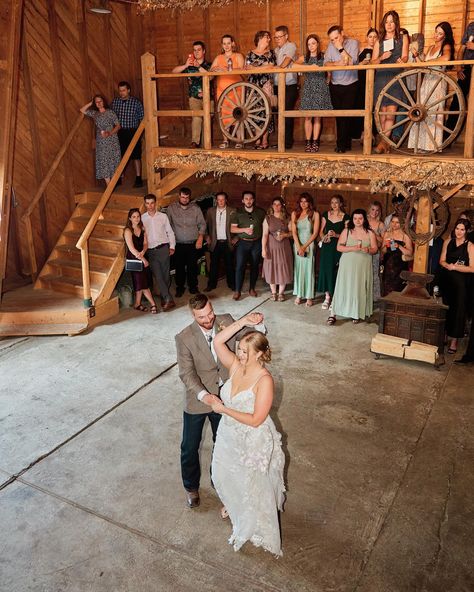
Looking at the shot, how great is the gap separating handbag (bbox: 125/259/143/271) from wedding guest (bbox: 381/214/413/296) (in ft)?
11.5

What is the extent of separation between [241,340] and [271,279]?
5.48 metres

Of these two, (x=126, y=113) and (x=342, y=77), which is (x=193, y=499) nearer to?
(x=342, y=77)

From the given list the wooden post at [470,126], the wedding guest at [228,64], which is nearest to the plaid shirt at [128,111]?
the wedding guest at [228,64]

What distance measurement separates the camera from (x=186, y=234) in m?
9.13

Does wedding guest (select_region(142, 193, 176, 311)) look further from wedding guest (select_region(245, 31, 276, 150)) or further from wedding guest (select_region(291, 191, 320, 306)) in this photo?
wedding guest (select_region(291, 191, 320, 306))

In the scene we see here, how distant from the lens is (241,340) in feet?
11.9

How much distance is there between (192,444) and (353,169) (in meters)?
4.53

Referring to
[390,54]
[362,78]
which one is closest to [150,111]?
[362,78]

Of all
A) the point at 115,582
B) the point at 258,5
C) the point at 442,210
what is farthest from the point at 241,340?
the point at 258,5

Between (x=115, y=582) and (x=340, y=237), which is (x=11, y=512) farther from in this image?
(x=340, y=237)

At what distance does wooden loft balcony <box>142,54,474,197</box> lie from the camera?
6.65 meters

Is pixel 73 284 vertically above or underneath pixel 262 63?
underneath

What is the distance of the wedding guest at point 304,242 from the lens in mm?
8531

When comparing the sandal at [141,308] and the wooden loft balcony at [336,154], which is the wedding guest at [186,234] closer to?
the wooden loft balcony at [336,154]
